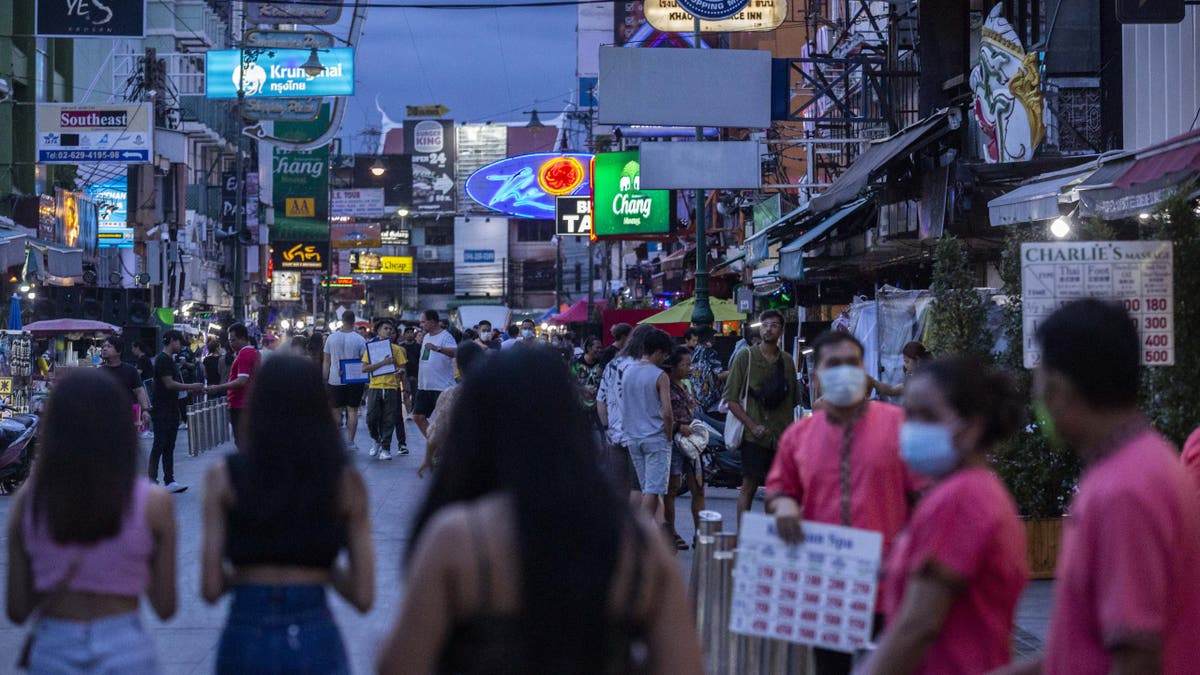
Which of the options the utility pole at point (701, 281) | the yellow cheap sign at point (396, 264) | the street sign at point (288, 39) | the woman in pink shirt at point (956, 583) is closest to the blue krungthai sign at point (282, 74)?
the street sign at point (288, 39)

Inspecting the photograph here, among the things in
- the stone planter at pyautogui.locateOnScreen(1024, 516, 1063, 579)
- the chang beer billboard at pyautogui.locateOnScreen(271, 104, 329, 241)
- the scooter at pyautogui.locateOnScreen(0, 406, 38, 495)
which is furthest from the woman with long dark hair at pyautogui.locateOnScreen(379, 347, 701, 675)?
the chang beer billboard at pyautogui.locateOnScreen(271, 104, 329, 241)

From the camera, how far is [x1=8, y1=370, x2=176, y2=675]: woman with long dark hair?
166 inches

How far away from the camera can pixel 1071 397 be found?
314 cm

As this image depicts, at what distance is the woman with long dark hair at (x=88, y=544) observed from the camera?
166 inches

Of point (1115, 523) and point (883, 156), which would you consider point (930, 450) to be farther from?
point (883, 156)

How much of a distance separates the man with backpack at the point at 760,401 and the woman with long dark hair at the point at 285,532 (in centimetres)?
688

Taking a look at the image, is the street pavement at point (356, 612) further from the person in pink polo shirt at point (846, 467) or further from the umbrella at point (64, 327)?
the umbrella at point (64, 327)

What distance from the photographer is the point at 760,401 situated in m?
11.4

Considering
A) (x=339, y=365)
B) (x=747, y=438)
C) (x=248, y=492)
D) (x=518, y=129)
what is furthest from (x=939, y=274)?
(x=518, y=129)

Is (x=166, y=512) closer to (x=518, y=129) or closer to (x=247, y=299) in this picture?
(x=247, y=299)

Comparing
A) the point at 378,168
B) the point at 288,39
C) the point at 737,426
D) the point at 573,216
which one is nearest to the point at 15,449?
the point at 737,426

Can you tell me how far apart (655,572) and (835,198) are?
41.6 feet

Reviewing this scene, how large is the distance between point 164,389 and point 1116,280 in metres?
10.0

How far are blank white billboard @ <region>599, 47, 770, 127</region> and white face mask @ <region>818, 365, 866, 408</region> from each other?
1313cm
